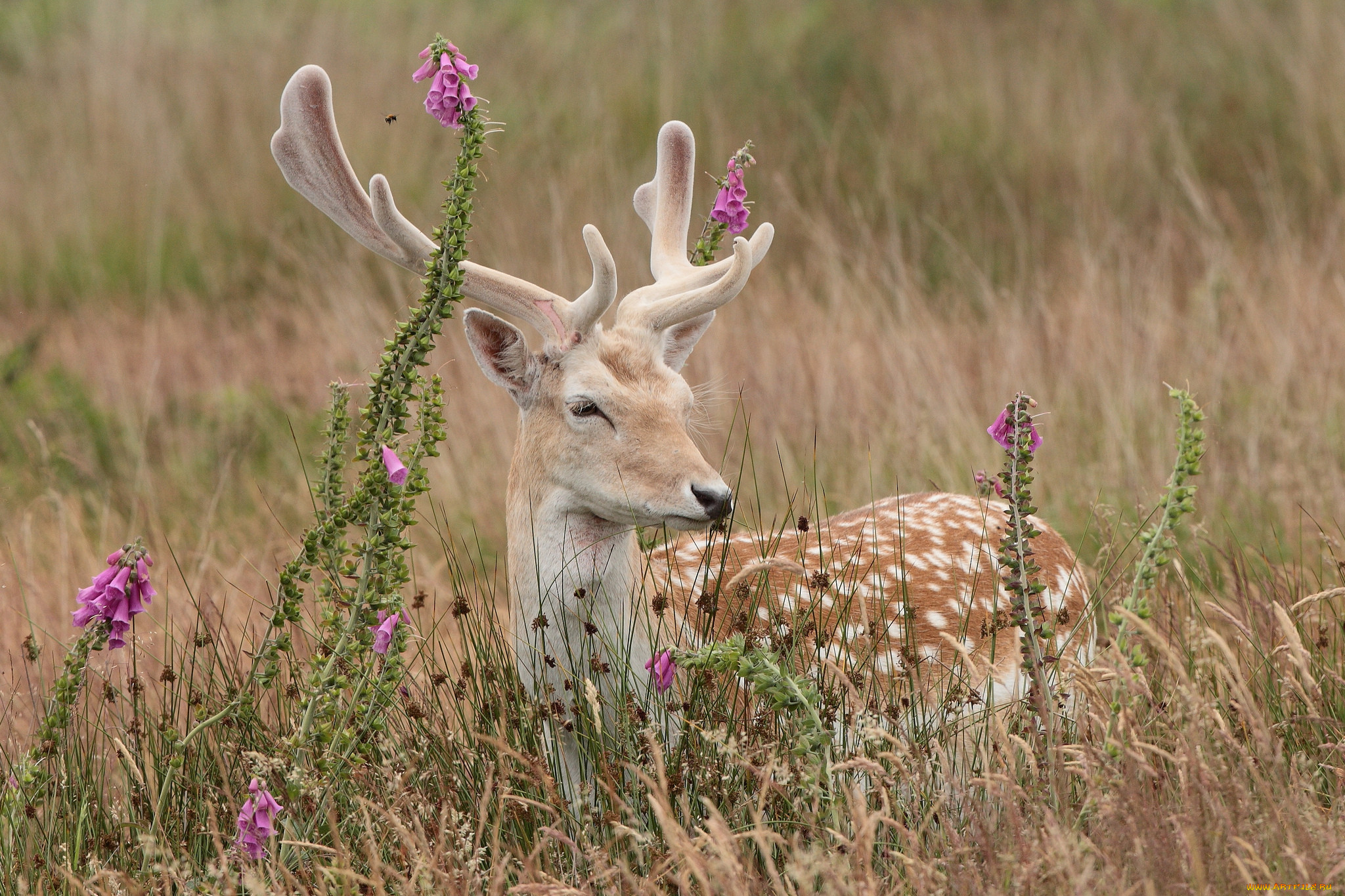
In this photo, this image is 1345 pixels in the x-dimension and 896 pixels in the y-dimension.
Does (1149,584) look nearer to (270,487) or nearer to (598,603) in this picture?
(598,603)

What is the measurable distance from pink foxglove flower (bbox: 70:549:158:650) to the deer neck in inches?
32.1

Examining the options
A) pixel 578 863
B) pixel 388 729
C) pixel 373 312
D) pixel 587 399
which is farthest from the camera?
pixel 373 312

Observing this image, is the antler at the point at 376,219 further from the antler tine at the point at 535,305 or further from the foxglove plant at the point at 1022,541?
the foxglove plant at the point at 1022,541

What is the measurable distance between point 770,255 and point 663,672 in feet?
17.8

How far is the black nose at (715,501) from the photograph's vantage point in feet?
9.60

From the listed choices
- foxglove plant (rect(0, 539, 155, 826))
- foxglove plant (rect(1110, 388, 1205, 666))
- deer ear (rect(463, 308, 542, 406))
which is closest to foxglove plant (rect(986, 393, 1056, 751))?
foxglove plant (rect(1110, 388, 1205, 666))

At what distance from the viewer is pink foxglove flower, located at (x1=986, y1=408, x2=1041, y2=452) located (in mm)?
2445

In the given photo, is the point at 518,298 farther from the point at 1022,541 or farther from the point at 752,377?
the point at 752,377

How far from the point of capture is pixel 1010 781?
2.21m

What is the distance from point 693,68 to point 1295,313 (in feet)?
16.5

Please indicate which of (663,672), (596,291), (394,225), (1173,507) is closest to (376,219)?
(394,225)

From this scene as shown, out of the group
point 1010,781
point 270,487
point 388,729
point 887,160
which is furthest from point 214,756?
point 887,160

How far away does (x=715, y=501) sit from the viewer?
294 cm

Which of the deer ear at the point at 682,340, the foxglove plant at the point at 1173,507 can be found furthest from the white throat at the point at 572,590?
the foxglove plant at the point at 1173,507
